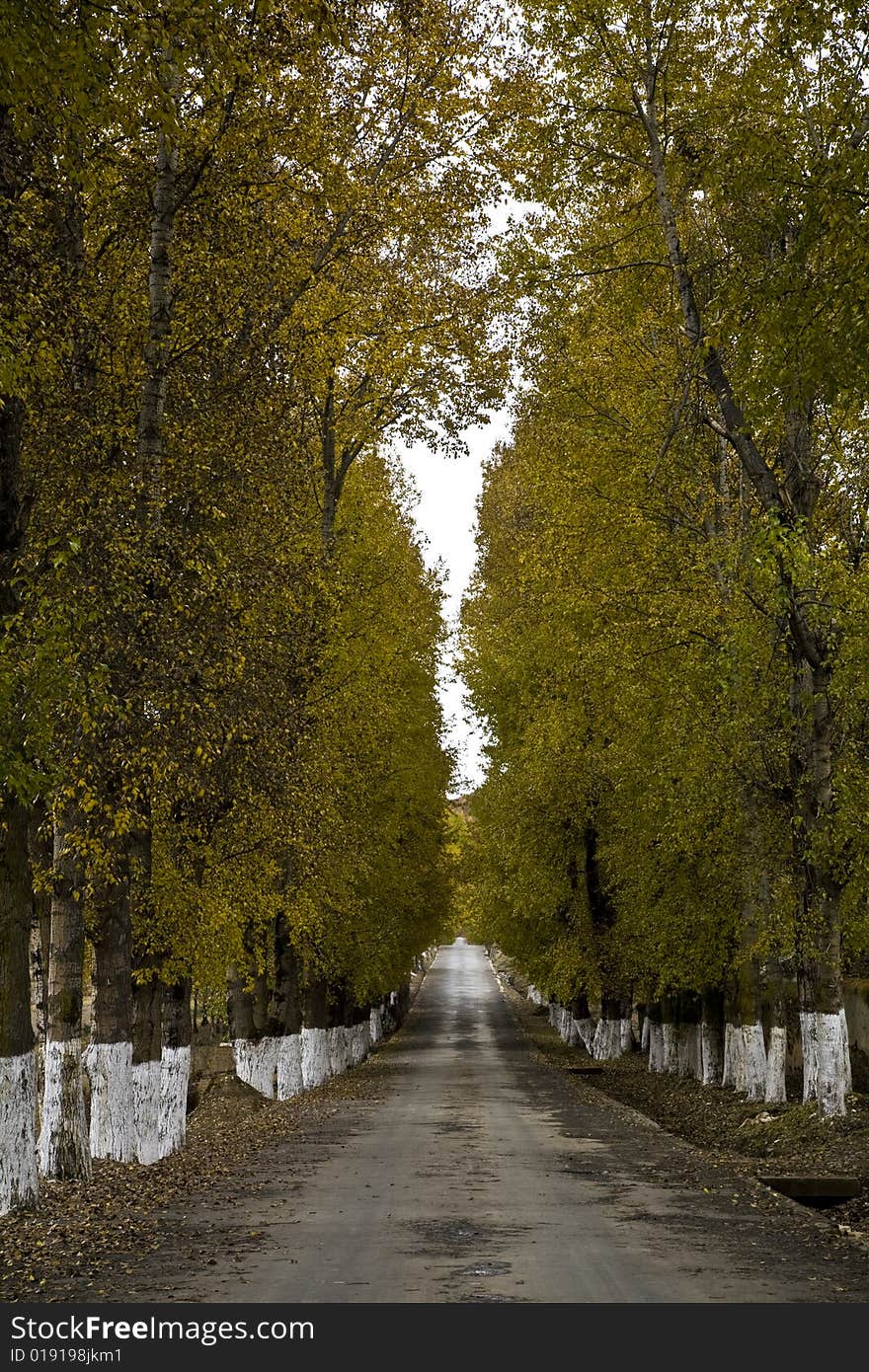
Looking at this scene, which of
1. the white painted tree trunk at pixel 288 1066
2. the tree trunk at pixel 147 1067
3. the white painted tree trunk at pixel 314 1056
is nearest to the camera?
the tree trunk at pixel 147 1067

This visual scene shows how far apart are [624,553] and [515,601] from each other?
46.0 ft

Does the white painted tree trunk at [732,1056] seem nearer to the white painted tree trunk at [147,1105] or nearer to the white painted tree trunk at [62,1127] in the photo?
the white painted tree trunk at [147,1105]

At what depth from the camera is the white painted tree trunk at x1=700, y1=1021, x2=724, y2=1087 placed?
3064 cm

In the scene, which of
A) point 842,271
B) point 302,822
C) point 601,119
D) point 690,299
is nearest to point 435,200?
point 601,119

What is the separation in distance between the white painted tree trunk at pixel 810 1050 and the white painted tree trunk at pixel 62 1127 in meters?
9.61

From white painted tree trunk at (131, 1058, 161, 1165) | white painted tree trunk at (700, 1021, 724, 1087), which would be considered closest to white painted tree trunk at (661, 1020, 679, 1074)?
white painted tree trunk at (700, 1021, 724, 1087)

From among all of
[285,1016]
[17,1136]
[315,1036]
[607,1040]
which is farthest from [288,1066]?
[17,1136]

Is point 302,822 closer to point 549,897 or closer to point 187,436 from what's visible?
point 187,436

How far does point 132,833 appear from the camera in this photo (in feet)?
55.0

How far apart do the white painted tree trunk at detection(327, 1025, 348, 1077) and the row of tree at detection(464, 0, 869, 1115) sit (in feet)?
35.1

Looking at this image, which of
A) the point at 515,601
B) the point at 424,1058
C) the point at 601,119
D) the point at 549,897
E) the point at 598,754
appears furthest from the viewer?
the point at 424,1058

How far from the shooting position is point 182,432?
15.0 meters

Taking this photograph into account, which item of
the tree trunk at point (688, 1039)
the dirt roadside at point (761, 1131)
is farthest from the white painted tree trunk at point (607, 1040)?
the dirt roadside at point (761, 1131)

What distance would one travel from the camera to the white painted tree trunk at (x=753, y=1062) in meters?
24.5
